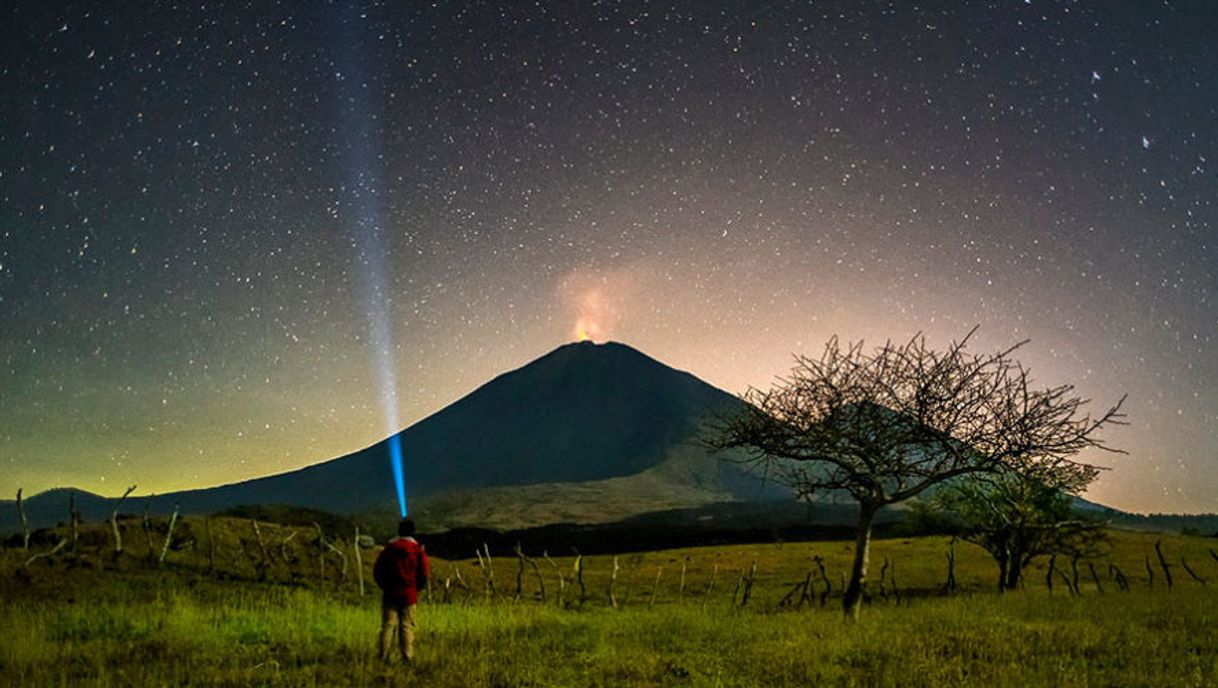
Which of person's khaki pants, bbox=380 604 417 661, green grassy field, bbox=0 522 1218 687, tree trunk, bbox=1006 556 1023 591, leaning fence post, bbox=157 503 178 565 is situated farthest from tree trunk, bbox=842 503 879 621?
leaning fence post, bbox=157 503 178 565

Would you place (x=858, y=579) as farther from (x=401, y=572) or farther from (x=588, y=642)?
(x=401, y=572)

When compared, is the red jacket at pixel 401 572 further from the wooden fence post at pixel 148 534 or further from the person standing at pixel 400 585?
the wooden fence post at pixel 148 534

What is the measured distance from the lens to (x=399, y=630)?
49.5 feet

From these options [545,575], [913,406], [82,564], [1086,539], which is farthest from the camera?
[545,575]

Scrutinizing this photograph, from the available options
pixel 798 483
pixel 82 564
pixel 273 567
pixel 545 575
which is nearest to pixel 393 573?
pixel 798 483

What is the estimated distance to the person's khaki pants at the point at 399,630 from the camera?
1495 cm

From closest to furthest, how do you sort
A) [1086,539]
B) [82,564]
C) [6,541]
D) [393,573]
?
[393,573] → [82,564] → [6,541] → [1086,539]

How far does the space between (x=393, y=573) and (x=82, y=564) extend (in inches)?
963

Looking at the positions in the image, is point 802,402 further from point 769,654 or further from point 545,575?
point 545,575

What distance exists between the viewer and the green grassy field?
1334 cm

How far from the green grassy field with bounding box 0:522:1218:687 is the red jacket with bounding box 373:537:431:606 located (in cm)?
118

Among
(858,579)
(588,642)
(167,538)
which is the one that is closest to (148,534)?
(167,538)

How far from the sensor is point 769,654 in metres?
15.6

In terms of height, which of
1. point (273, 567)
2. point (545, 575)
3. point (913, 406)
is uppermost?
point (913, 406)
